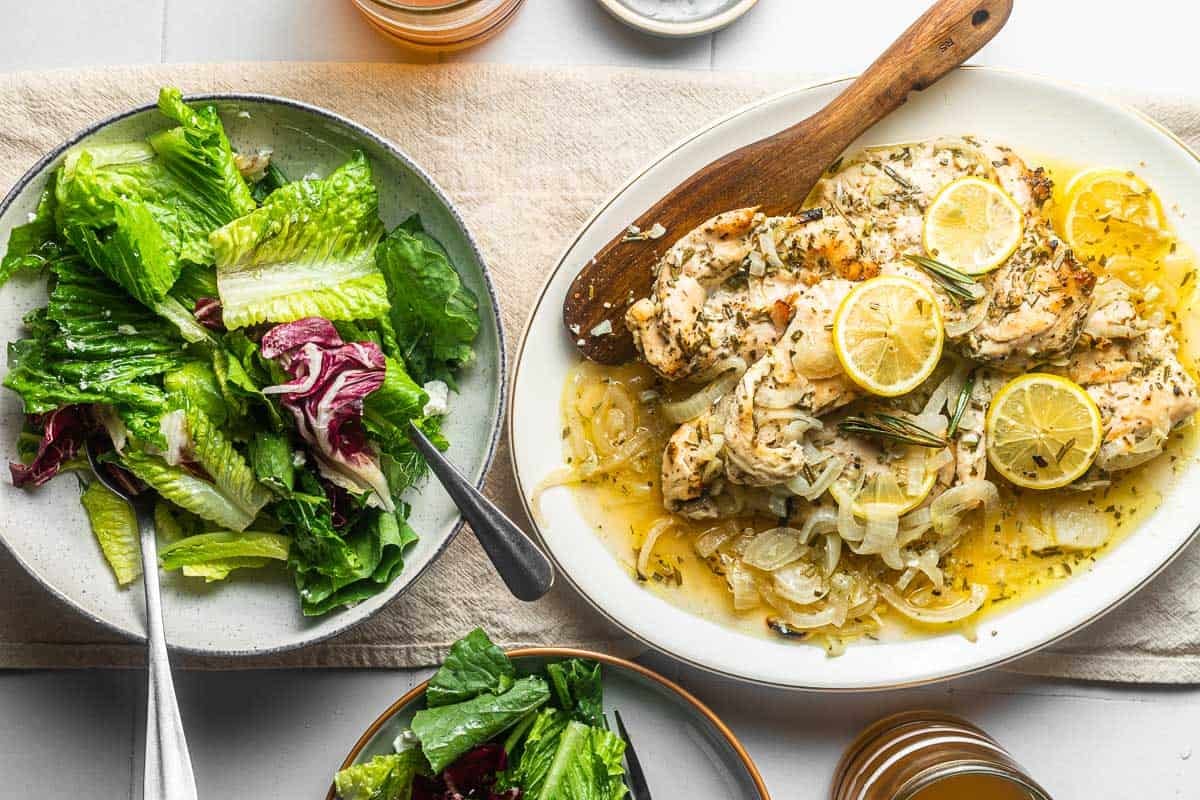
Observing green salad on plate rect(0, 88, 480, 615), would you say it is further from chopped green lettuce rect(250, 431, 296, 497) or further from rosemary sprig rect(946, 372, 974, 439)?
rosemary sprig rect(946, 372, 974, 439)

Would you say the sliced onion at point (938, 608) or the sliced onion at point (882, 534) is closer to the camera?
the sliced onion at point (882, 534)

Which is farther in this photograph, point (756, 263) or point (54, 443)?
point (756, 263)

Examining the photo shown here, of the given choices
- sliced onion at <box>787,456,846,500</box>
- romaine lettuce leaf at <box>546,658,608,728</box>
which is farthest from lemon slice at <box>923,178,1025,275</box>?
romaine lettuce leaf at <box>546,658,608,728</box>

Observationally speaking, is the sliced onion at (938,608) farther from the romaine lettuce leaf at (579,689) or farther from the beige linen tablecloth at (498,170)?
the romaine lettuce leaf at (579,689)

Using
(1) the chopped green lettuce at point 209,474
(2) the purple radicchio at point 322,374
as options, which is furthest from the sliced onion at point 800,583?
(1) the chopped green lettuce at point 209,474

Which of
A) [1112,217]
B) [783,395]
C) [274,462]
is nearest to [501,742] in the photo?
[274,462]

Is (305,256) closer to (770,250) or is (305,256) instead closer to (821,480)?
(770,250)
